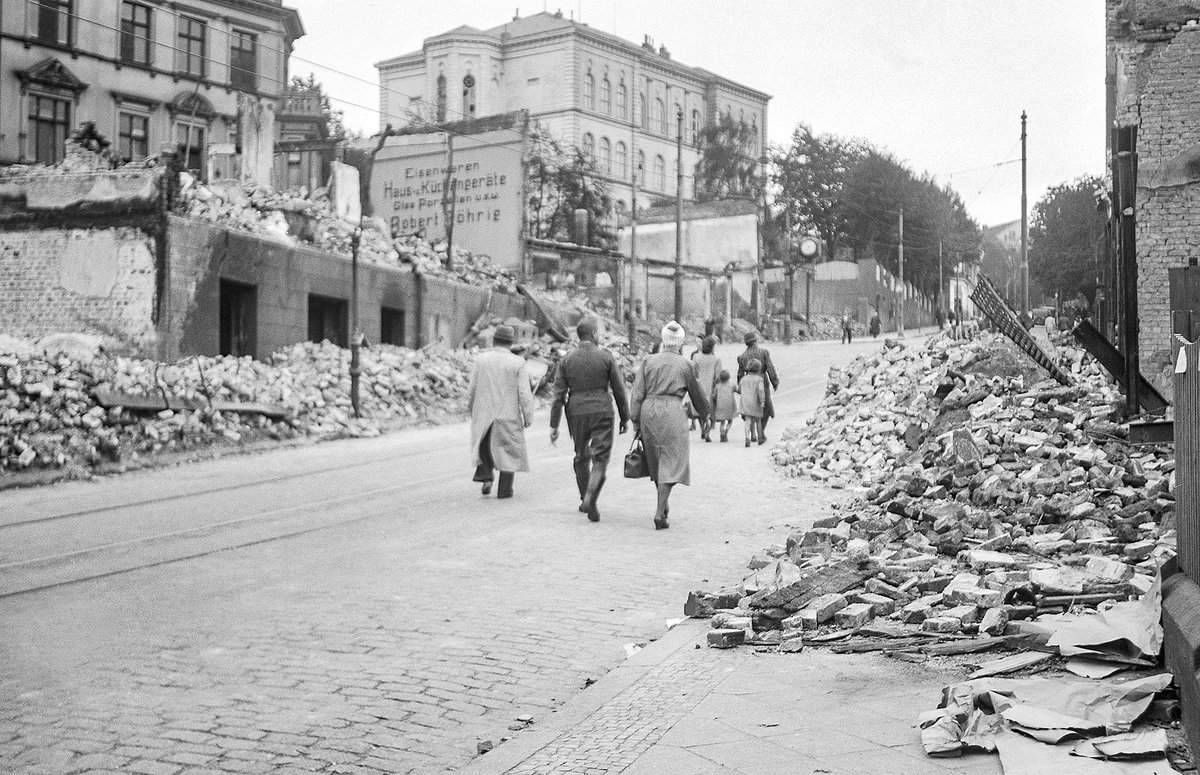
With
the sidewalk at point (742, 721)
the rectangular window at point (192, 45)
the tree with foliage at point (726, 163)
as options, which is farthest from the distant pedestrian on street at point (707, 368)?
the tree with foliage at point (726, 163)

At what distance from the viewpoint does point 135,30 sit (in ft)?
133

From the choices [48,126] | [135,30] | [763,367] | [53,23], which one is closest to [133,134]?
[48,126]

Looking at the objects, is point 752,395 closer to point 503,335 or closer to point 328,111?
point 503,335

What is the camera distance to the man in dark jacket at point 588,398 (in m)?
11.0

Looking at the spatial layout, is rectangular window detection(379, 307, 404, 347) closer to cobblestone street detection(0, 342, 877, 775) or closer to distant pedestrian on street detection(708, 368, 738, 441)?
distant pedestrian on street detection(708, 368, 738, 441)

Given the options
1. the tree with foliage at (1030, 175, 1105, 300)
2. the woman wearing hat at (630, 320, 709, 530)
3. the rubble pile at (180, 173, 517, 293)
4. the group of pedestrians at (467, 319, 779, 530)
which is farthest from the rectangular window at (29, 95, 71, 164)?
the tree with foliage at (1030, 175, 1105, 300)

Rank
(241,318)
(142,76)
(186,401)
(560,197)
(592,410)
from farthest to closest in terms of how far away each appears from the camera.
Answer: (560,197)
(142,76)
(241,318)
(186,401)
(592,410)

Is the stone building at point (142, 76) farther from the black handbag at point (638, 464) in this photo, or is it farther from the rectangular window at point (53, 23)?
the black handbag at point (638, 464)

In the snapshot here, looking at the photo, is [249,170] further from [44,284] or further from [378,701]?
[378,701]

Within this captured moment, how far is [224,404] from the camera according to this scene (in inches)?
738

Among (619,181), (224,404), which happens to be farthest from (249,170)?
(619,181)

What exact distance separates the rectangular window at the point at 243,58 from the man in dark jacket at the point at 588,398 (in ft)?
123

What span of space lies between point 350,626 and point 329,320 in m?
21.6

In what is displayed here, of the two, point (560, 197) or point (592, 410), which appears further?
point (560, 197)
